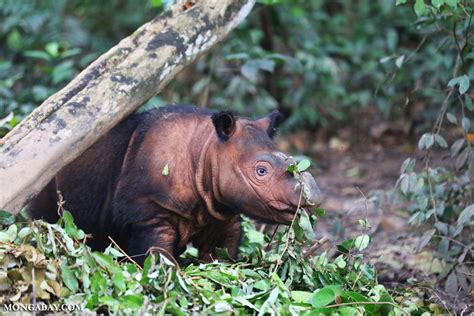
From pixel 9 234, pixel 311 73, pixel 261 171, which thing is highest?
pixel 9 234

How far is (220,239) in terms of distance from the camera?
5.78m

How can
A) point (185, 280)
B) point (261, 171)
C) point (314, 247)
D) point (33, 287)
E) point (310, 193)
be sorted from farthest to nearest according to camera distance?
point (314, 247)
point (261, 171)
point (310, 193)
point (185, 280)
point (33, 287)

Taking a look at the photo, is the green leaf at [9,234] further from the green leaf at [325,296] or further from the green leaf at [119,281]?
the green leaf at [325,296]

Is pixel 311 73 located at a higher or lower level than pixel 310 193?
lower

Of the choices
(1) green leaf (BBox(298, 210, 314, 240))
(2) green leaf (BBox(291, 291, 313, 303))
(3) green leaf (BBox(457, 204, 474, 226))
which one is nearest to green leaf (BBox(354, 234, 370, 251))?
(1) green leaf (BBox(298, 210, 314, 240))

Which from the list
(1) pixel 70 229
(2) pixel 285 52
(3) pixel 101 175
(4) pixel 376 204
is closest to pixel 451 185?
(4) pixel 376 204

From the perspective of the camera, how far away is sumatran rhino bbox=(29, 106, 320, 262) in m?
5.19

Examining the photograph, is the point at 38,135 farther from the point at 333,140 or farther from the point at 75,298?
the point at 333,140

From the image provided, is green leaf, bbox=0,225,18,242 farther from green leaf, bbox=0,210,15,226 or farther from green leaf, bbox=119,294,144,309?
green leaf, bbox=119,294,144,309

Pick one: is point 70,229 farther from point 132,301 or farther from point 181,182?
point 181,182

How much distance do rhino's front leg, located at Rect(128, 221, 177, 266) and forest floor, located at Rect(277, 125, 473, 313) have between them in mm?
1184

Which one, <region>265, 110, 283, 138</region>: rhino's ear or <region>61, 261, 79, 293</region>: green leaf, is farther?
<region>265, 110, 283, 138</region>: rhino's ear

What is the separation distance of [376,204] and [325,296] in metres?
2.15

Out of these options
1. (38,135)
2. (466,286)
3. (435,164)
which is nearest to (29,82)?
(435,164)
